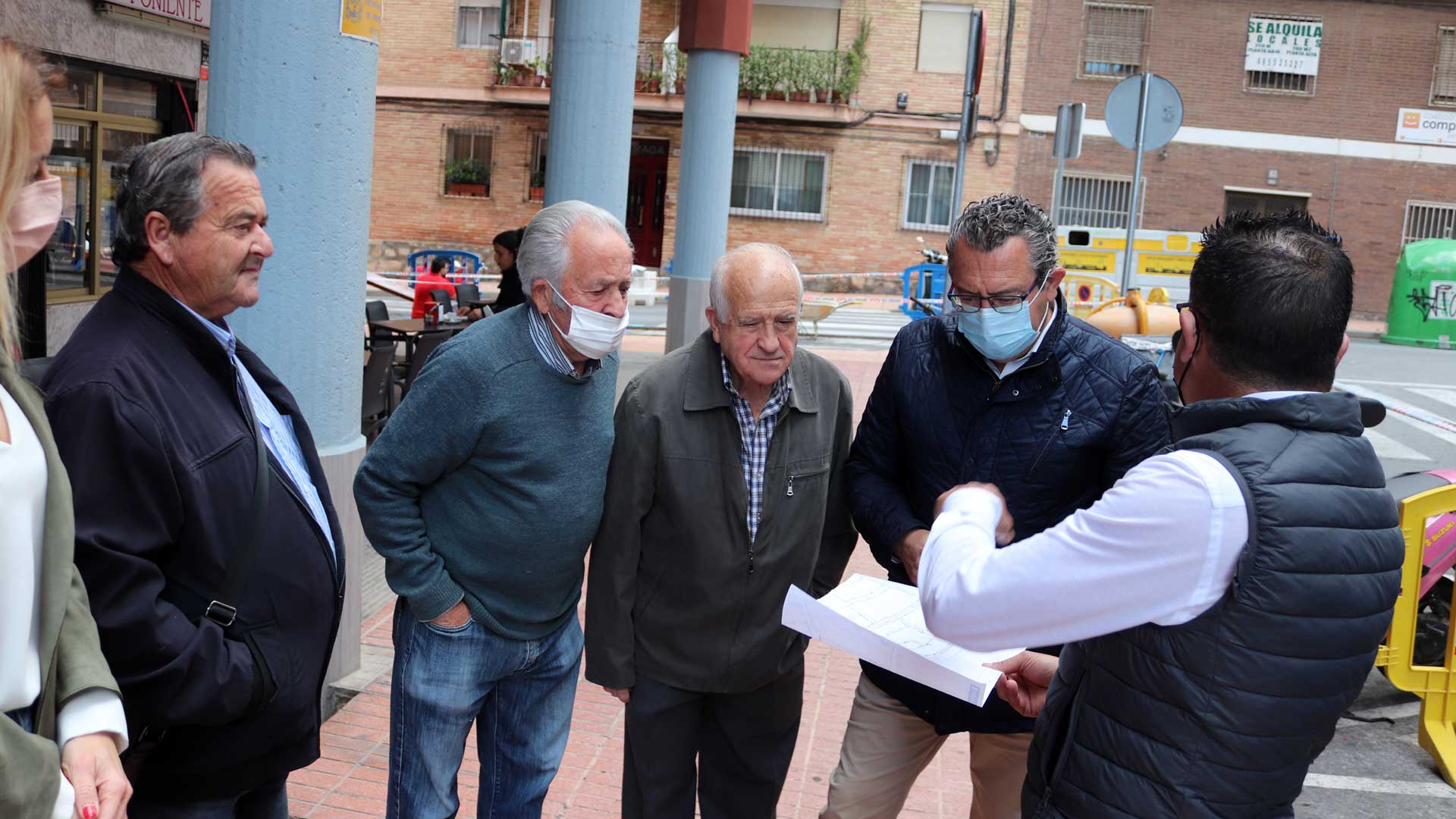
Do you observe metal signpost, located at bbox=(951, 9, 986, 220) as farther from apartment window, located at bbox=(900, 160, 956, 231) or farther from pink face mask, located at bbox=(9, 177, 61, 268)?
apartment window, located at bbox=(900, 160, 956, 231)

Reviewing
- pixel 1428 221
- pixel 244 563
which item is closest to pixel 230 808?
pixel 244 563

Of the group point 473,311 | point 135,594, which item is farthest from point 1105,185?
point 135,594

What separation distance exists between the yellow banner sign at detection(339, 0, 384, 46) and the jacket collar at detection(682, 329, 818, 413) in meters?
1.87

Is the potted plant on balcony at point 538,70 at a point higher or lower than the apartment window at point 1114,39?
lower

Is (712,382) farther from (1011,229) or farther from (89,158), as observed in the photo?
(89,158)

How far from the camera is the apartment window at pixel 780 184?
97.7 ft

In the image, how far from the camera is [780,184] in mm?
29891

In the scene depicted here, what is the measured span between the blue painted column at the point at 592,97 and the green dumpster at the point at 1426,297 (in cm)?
2105

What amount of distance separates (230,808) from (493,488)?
2.86 feet

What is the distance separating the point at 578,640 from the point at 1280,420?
1.90m

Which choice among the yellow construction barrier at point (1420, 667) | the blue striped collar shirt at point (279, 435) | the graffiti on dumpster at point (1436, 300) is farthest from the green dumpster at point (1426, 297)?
the blue striped collar shirt at point (279, 435)

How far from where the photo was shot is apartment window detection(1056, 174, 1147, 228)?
97.1ft

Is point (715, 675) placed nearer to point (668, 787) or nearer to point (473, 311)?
point (668, 787)

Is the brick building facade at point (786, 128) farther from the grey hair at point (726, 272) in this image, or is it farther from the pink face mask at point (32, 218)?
the pink face mask at point (32, 218)
